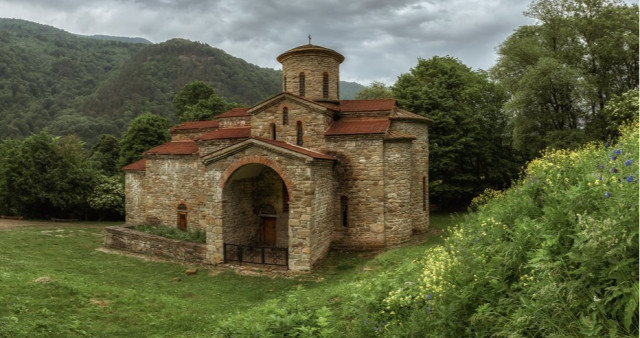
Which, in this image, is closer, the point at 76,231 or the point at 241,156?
the point at 241,156

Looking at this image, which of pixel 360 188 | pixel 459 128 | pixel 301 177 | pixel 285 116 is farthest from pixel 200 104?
pixel 301 177

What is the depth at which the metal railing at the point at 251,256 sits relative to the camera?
46.2ft

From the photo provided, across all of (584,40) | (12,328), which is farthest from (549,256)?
(584,40)

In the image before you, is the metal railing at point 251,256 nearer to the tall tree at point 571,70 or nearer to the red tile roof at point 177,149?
the red tile roof at point 177,149

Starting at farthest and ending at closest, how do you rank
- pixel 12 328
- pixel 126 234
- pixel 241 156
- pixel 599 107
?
1. pixel 599 107
2. pixel 126 234
3. pixel 241 156
4. pixel 12 328

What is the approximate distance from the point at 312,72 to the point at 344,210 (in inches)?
305

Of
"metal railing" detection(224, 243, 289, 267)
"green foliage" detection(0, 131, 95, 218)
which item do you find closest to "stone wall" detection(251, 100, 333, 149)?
"metal railing" detection(224, 243, 289, 267)

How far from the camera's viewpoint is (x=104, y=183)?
2936 centimetres

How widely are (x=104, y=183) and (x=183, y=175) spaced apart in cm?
1445

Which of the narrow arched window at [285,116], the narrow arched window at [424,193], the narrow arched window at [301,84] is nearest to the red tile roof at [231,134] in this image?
the narrow arched window at [285,116]

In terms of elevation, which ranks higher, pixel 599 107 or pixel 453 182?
pixel 599 107

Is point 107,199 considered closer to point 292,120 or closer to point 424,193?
point 292,120

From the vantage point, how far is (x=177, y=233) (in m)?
17.5

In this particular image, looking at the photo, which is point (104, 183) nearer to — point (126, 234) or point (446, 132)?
point (126, 234)
